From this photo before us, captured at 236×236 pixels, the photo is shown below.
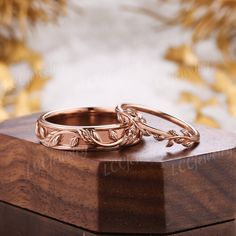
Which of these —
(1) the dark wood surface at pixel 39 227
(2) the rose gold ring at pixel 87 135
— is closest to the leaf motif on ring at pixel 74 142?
(2) the rose gold ring at pixel 87 135

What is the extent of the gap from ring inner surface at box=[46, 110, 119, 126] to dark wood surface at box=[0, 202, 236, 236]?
0.17 meters

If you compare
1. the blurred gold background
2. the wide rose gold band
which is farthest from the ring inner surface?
the blurred gold background

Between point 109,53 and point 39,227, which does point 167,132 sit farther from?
point 109,53

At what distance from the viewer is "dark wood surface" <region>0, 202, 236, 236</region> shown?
106 cm

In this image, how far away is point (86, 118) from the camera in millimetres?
1247

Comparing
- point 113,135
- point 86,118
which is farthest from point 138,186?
point 86,118

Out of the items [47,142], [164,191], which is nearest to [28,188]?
[47,142]

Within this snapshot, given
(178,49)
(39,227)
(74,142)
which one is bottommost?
(39,227)

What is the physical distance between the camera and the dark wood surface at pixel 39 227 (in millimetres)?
1063

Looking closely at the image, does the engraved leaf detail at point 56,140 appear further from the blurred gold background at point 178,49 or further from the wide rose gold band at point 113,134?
the blurred gold background at point 178,49

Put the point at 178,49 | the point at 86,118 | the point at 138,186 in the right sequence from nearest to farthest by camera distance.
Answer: the point at 138,186, the point at 86,118, the point at 178,49

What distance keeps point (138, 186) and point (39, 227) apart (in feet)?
0.63

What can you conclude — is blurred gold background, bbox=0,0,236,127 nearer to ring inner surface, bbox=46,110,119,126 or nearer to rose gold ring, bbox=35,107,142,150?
ring inner surface, bbox=46,110,119,126

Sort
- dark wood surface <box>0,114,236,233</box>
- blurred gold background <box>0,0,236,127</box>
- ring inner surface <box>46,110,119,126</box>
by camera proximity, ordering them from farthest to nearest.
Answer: blurred gold background <box>0,0,236,127</box>, ring inner surface <box>46,110,119,126</box>, dark wood surface <box>0,114,236,233</box>
